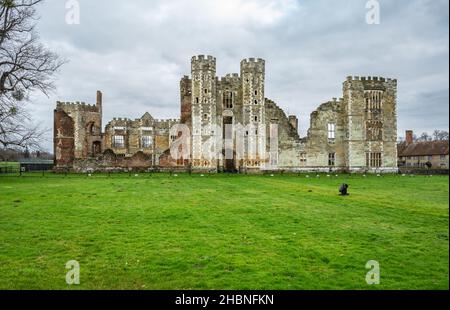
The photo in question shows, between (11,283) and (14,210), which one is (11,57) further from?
(11,283)

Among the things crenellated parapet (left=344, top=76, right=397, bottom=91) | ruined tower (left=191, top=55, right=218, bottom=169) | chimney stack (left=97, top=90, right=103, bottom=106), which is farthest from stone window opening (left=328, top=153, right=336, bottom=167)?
chimney stack (left=97, top=90, right=103, bottom=106)

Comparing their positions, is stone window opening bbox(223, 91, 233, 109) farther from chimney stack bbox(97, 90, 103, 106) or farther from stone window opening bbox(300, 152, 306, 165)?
chimney stack bbox(97, 90, 103, 106)

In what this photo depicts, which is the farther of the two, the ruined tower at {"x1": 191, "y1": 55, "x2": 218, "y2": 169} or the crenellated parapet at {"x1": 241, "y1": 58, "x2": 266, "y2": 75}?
the crenellated parapet at {"x1": 241, "y1": 58, "x2": 266, "y2": 75}

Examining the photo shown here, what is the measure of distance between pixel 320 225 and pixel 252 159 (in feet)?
112

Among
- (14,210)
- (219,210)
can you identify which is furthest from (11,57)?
(219,210)

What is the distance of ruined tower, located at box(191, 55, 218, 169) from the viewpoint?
4500cm

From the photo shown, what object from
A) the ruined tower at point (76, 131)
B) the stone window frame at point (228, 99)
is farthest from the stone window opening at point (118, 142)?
the stone window frame at point (228, 99)

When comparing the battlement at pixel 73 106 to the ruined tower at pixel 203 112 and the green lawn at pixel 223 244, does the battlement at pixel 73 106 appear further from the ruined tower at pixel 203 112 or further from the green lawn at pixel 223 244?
the green lawn at pixel 223 244

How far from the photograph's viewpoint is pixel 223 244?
9.79 meters

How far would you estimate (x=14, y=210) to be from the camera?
49.0ft

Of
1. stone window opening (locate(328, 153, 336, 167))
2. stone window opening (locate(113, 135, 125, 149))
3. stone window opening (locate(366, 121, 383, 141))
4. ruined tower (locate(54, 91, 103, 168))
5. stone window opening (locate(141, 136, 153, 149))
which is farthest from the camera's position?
stone window opening (locate(141, 136, 153, 149))

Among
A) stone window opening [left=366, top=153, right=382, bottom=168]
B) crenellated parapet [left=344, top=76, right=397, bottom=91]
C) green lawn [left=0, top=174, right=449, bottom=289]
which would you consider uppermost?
crenellated parapet [left=344, top=76, right=397, bottom=91]
